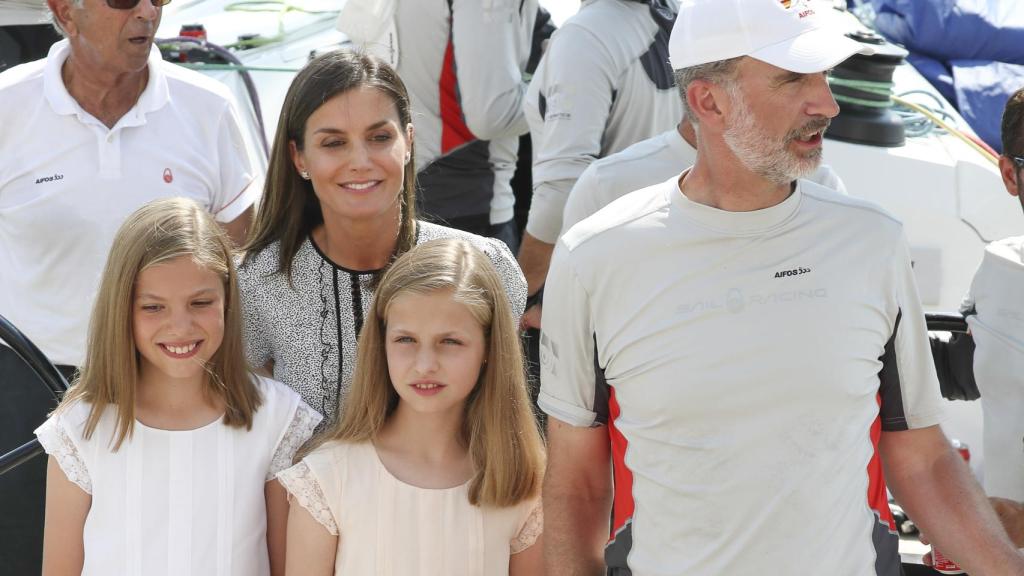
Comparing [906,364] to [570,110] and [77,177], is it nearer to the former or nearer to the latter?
[570,110]

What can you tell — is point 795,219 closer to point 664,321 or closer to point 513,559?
point 664,321

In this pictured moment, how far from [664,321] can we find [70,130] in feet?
5.66

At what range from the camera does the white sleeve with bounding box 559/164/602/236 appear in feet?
9.50

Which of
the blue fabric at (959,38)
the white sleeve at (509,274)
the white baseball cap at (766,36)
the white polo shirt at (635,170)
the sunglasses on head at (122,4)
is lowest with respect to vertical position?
the blue fabric at (959,38)

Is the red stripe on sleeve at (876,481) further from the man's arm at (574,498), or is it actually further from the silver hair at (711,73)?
the silver hair at (711,73)

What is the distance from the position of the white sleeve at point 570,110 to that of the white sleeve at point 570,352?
1.34 meters

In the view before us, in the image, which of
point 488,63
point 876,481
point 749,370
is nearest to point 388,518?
point 749,370

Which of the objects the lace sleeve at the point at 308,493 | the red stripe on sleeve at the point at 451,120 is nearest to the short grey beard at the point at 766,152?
the lace sleeve at the point at 308,493

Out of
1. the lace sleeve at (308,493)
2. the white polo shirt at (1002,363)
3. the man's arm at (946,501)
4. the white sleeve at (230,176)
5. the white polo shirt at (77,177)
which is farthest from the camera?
the white sleeve at (230,176)

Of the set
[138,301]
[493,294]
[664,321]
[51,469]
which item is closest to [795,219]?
[664,321]

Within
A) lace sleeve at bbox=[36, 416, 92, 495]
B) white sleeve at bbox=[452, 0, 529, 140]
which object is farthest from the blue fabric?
lace sleeve at bbox=[36, 416, 92, 495]

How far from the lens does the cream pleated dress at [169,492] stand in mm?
2412

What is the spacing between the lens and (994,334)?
102 inches

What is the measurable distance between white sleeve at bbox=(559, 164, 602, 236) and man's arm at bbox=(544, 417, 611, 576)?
2.71 feet
